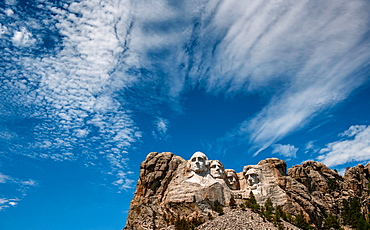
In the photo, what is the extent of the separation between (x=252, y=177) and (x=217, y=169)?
276 inches

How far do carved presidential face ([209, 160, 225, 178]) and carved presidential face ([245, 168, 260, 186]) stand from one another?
190 inches

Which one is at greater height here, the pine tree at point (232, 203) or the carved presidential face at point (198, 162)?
the carved presidential face at point (198, 162)

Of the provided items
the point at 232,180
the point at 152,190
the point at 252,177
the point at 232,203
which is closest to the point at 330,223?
the point at 252,177

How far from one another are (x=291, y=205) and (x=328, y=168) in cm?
1831

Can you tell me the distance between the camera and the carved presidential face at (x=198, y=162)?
60147 mm

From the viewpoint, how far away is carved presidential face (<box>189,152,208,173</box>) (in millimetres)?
60147

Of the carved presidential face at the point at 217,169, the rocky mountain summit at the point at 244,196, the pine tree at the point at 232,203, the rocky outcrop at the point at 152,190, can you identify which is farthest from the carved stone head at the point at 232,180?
the rocky outcrop at the point at 152,190

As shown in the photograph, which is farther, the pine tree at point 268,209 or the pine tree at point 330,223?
the pine tree at point 330,223

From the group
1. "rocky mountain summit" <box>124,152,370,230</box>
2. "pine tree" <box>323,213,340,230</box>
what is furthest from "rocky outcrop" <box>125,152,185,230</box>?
"pine tree" <box>323,213,340,230</box>

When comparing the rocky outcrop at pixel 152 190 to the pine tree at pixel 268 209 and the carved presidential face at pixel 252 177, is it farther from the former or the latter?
the pine tree at pixel 268 209

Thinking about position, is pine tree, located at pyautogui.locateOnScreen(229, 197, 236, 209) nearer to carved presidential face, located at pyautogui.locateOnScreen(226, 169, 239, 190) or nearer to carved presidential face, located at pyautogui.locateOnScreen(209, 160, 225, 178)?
carved presidential face, located at pyautogui.locateOnScreen(209, 160, 225, 178)

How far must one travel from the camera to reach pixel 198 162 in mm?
60594

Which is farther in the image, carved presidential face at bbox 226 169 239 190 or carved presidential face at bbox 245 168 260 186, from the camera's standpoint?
carved presidential face at bbox 226 169 239 190

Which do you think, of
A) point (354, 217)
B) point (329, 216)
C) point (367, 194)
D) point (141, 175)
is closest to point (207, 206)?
point (141, 175)
